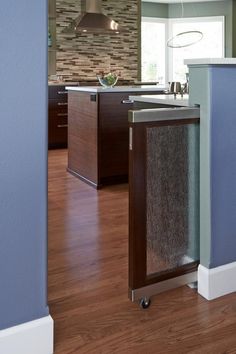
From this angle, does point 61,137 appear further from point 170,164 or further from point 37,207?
point 37,207

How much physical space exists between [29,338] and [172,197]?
2.98 feet

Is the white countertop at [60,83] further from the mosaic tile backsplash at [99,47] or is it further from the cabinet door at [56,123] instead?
the mosaic tile backsplash at [99,47]

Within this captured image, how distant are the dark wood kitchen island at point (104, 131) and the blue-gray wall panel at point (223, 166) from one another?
2.29 metres

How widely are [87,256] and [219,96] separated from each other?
1231 mm

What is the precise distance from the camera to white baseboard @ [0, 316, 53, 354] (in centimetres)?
152

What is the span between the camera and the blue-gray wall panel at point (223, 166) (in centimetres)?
194

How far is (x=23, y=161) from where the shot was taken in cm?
148

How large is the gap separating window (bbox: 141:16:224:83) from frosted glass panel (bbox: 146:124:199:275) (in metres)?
7.32

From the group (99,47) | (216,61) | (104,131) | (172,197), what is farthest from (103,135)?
(99,47)

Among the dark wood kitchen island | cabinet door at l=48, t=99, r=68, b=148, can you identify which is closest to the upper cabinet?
cabinet door at l=48, t=99, r=68, b=148

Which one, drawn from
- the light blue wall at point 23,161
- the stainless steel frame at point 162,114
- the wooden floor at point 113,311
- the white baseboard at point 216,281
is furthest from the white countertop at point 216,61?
the wooden floor at point 113,311

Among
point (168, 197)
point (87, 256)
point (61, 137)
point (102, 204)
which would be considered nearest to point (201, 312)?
point (168, 197)

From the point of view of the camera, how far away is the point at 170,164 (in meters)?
2.03

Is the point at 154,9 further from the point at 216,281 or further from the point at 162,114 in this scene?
the point at 216,281
